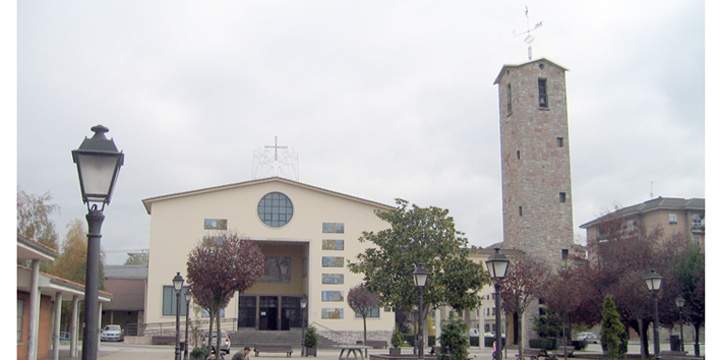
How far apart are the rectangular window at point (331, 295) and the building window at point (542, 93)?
1816 cm

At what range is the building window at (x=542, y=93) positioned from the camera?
48.7 metres

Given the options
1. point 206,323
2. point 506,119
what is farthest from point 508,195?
point 206,323

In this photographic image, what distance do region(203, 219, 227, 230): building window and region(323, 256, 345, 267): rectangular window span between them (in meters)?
6.94

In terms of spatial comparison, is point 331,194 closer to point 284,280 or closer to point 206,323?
point 284,280

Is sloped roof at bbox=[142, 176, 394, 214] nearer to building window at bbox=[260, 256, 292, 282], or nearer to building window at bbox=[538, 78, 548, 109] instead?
building window at bbox=[260, 256, 292, 282]

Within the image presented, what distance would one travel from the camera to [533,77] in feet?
160

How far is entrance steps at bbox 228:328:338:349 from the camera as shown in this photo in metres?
46.1

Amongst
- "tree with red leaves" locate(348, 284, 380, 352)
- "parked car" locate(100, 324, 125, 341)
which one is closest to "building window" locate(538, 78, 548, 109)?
"tree with red leaves" locate(348, 284, 380, 352)

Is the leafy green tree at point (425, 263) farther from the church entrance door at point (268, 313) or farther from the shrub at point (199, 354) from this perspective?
the church entrance door at point (268, 313)

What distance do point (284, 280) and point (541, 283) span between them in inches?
895

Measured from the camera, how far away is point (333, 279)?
49000 mm

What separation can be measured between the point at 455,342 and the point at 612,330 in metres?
7.42
